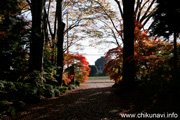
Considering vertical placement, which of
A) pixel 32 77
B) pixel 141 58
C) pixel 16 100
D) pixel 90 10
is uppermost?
pixel 90 10

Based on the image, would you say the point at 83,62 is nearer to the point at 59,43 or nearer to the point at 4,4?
the point at 59,43

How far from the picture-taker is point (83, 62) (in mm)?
14750

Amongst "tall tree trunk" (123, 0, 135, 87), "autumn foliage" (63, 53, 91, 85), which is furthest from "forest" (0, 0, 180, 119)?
"autumn foliage" (63, 53, 91, 85)

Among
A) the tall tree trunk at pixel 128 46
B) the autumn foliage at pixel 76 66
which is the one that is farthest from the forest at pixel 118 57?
the autumn foliage at pixel 76 66

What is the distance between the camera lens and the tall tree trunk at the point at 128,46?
644 centimetres

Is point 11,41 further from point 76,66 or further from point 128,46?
→ point 76,66

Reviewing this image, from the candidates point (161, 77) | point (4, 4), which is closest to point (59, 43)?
point (4, 4)

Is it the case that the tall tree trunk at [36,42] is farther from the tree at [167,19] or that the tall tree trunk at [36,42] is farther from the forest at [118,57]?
the tree at [167,19]

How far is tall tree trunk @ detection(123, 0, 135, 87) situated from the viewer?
6444 mm

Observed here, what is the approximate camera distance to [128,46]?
6.53 m

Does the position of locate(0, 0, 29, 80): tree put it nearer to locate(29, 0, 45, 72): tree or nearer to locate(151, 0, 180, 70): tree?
locate(29, 0, 45, 72): tree

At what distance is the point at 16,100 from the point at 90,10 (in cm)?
842

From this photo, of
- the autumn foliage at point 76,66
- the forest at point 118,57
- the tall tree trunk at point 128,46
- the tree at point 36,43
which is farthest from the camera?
the autumn foliage at point 76,66

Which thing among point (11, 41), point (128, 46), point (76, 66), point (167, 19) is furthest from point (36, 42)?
point (76, 66)
